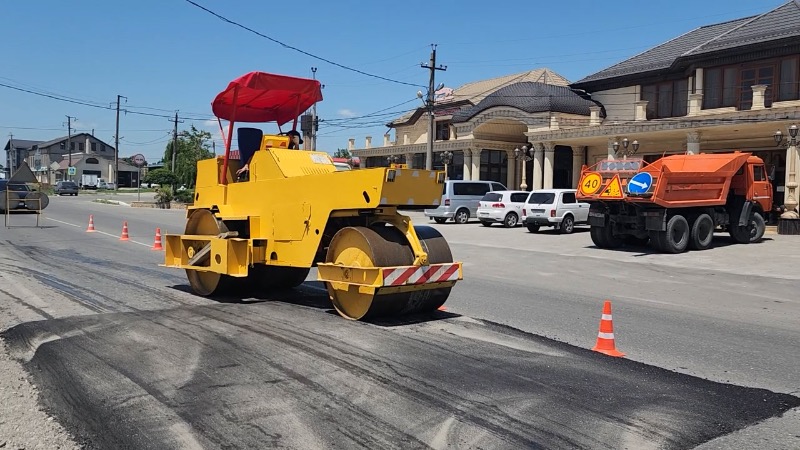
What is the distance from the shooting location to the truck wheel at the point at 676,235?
18.8 meters

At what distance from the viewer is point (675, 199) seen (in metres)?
18.6

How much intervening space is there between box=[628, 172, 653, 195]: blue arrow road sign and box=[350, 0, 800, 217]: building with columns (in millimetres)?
10404

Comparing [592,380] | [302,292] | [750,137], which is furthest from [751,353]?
[750,137]

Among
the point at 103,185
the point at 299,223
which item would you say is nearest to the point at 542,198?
the point at 299,223

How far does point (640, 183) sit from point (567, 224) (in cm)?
901

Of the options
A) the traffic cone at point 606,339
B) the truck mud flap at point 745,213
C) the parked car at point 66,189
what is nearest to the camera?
the traffic cone at point 606,339

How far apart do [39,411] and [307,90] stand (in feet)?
21.2

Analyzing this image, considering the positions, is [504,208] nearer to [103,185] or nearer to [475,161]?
[475,161]

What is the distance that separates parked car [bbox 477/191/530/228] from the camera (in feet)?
99.0

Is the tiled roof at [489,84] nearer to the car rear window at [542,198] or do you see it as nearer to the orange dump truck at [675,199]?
the car rear window at [542,198]

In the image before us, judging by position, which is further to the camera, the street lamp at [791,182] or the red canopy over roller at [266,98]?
the street lamp at [791,182]

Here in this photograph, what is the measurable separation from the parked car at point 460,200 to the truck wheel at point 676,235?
14598mm

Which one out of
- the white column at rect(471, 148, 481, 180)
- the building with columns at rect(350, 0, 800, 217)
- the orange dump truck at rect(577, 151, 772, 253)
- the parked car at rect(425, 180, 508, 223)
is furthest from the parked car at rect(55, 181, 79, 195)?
the orange dump truck at rect(577, 151, 772, 253)

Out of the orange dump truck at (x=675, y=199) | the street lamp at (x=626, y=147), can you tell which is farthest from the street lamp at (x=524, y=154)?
the orange dump truck at (x=675, y=199)
